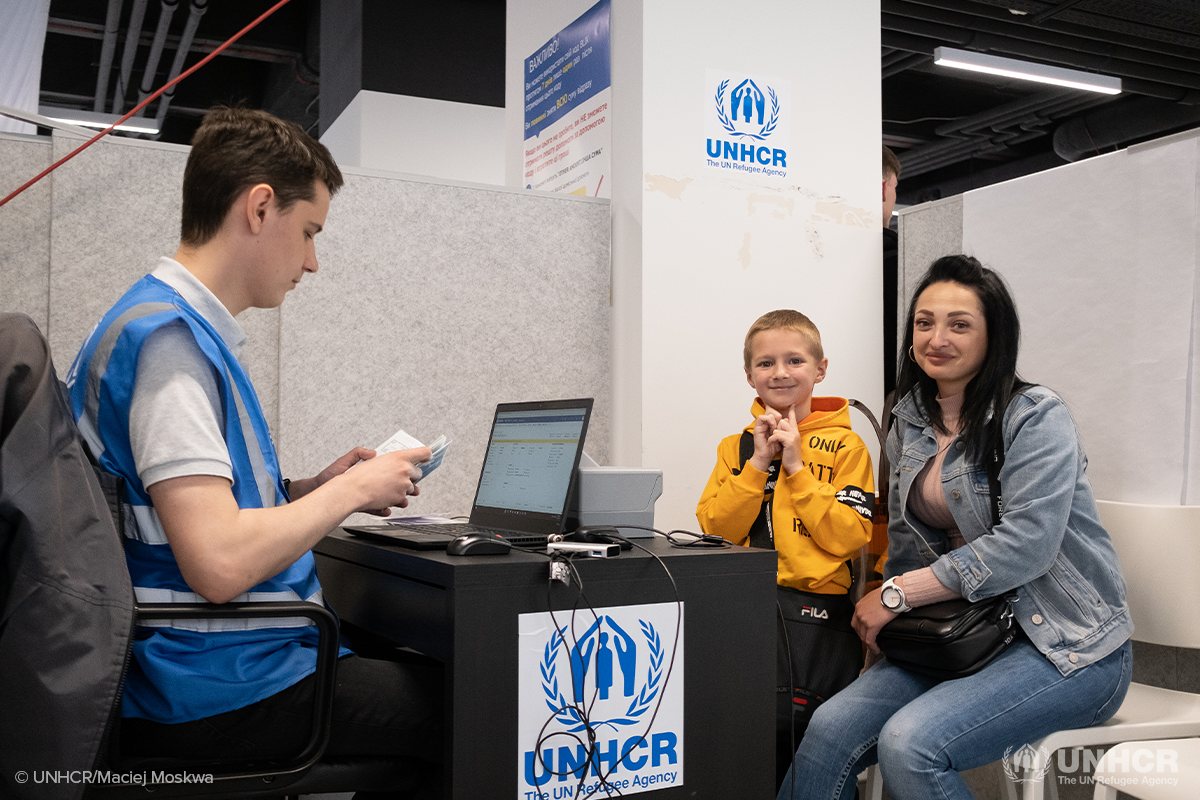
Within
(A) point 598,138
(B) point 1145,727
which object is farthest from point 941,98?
(B) point 1145,727

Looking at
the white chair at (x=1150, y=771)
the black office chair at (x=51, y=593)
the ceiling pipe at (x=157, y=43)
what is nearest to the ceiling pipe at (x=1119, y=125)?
the ceiling pipe at (x=157, y=43)

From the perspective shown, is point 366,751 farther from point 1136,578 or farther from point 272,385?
point 1136,578

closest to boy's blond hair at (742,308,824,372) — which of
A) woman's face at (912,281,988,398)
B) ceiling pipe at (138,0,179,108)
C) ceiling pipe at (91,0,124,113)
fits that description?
woman's face at (912,281,988,398)

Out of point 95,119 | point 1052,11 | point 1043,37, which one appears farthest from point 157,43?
point 1043,37

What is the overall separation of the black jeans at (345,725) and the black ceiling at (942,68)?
4.28 metres

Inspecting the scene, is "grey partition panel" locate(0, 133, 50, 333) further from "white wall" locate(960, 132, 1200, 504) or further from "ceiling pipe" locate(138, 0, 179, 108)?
"ceiling pipe" locate(138, 0, 179, 108)

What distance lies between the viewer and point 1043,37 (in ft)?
19.8

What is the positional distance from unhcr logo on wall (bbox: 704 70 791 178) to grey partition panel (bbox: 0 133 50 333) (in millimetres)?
1559

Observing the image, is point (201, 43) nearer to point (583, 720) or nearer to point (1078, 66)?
point (1078, 66)

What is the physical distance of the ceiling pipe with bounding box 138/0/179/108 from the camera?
573 centimetres

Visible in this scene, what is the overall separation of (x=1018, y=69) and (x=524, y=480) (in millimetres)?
5061

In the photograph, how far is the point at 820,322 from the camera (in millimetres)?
2645

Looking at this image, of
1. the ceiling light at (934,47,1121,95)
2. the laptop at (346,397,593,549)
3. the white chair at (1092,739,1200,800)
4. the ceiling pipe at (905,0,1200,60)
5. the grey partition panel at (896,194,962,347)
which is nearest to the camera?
the white chair at (1092,739,1200,800)

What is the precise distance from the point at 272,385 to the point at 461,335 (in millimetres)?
464
